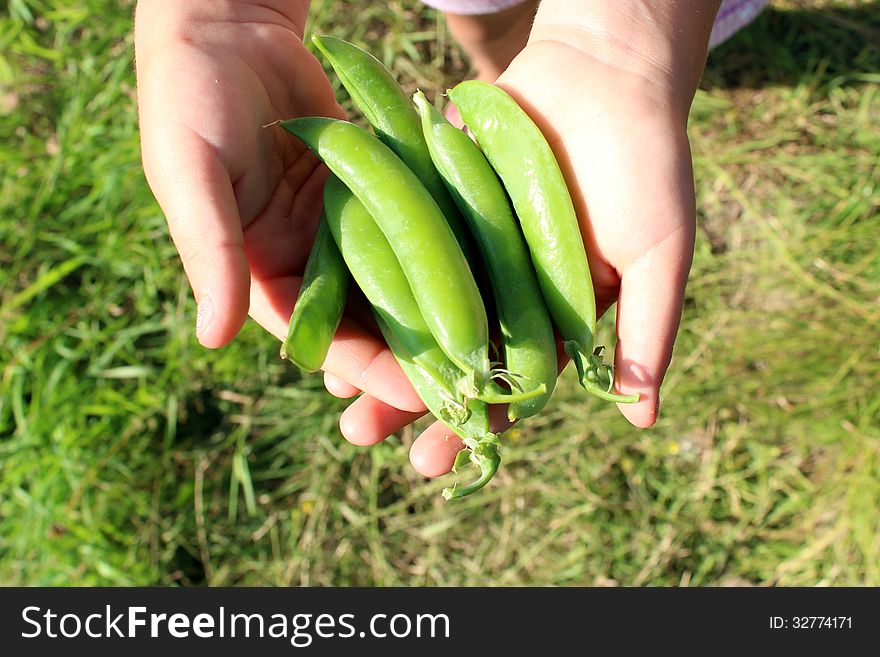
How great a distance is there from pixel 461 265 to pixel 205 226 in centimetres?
81

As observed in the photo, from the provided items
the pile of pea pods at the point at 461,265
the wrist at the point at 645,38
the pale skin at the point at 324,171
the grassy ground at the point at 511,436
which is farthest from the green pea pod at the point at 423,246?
the grassy ground at the point at 511,436

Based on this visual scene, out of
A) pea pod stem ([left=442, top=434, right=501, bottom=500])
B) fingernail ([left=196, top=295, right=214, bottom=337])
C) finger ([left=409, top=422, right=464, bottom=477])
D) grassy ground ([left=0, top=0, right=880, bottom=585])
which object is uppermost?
fingernail ([left=196, top=295, right=214, bottom=337])

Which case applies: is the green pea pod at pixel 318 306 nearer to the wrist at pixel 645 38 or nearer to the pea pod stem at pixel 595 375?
the pea pod stem at pixel 595 375

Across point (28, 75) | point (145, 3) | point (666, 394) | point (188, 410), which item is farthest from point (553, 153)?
point (28, 75)

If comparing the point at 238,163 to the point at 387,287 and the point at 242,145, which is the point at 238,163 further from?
the point at 387,287

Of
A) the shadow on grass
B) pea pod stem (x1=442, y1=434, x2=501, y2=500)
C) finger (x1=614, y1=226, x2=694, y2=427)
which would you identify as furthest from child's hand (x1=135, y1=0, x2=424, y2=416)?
the shadow on grass

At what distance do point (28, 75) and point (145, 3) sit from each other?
269 cm

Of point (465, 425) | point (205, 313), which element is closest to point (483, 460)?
point (465, 425)

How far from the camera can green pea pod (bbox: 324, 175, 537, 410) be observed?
261 cm

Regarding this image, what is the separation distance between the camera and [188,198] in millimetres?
2502

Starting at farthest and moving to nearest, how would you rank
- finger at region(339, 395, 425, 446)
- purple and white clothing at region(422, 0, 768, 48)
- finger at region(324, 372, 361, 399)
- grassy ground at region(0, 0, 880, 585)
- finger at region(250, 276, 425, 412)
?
grassy ground at region(0, 0, 880, 585), purple and white clothing at region(422, 0, 768, 48), finger at region(324, 372, 361, 399), finger at region(339, 395, 425, 446), finger at region(250, 276, 425, 412)

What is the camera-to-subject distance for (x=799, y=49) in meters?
5.14

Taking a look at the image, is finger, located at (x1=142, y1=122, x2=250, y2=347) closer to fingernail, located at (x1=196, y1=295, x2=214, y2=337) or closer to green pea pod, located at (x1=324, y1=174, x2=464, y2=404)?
fingernail, located at (x1=196, y1=295, x2=214, y2=337)
